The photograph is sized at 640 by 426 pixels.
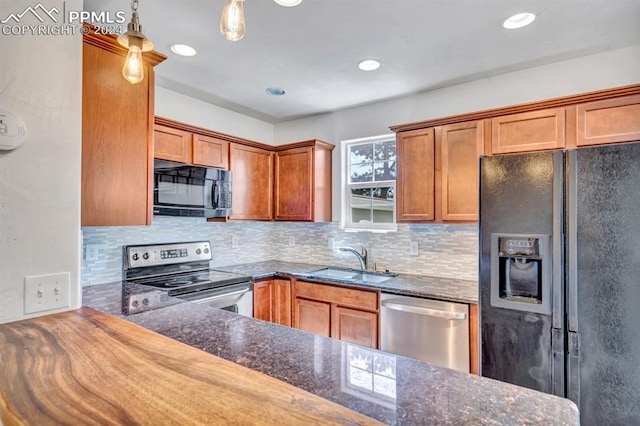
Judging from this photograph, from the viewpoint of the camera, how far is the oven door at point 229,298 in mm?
2535

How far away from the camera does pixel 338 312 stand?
2.84 metres

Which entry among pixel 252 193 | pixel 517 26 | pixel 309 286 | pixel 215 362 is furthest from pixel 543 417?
pixel 252 193

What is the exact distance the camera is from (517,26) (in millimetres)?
1972

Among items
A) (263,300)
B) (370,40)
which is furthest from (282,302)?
(370,40)

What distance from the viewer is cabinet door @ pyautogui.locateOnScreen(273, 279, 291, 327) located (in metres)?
3.14

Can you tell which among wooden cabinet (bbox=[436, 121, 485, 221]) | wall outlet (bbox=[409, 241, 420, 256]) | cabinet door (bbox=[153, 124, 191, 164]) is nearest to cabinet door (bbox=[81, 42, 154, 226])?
cabinet door (bbox=[153, 124, 191, 164])

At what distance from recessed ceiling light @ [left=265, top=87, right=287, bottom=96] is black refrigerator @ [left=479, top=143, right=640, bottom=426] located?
1.86 m

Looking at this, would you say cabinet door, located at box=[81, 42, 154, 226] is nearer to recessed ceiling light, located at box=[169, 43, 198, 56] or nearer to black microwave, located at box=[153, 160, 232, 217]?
recessed ceiling light, located at box=[169, 43, 198, 56]

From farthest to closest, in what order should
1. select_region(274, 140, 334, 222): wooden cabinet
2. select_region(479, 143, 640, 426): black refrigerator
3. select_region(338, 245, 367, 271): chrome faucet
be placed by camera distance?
select_region(274, 140, 334, 222): wooden cabinet < select_region(338, 245, 367, 271): chrome faucet < select_region(479, 143, 640, 426): black refrigerator

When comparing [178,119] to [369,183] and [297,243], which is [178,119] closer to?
[297,243]

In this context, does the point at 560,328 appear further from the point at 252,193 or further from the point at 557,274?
the point at 252,193

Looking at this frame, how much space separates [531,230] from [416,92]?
1.72 metres

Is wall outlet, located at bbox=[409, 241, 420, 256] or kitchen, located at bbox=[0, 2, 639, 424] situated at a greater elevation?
kitchen, located at bbox=[0, 2, 639, 424]

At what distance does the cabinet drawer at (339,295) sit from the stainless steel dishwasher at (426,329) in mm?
106
